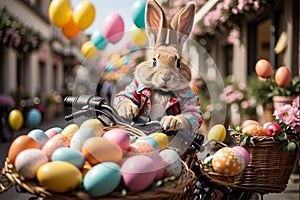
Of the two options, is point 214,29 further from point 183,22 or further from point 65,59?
point 65,59

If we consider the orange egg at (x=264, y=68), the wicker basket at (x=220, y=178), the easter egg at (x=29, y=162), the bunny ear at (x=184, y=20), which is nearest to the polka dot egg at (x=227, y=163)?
the wicker basket at (x=220, y=178)

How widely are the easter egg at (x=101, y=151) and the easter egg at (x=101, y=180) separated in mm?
39

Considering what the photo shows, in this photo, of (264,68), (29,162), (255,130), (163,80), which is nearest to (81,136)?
(29,162)

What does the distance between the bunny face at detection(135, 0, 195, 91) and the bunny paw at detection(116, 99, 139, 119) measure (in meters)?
0.16

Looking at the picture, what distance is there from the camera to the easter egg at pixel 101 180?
123 cm

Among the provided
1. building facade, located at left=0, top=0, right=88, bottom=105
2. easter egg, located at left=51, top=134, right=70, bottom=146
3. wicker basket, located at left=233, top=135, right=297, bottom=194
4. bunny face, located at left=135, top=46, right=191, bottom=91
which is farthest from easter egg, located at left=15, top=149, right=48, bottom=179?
building facade, located at left=0, top=0, right=88, bottom=105

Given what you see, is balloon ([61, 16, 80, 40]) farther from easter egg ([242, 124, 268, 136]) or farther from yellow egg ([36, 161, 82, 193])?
yellow egg ([36, 161, 82, 193])

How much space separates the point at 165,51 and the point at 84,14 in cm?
531

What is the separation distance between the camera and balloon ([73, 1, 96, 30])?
688cm

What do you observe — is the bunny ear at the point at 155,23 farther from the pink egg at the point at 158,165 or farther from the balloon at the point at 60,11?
the balloon at the point at 60,11

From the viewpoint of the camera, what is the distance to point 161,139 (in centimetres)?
154

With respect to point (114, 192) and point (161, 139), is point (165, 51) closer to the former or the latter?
point (161, 139)

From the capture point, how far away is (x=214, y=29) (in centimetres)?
698

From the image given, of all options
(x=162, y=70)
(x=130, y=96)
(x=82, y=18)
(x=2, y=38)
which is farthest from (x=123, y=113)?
(x=2, y=38)
